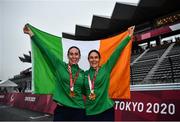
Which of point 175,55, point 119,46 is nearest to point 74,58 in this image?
point 119,46

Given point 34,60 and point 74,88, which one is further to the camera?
point 34,60

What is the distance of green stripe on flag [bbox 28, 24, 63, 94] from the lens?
4234 mm

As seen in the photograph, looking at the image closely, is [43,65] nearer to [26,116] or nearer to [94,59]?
[94,59]

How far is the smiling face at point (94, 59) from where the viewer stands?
3959 mm

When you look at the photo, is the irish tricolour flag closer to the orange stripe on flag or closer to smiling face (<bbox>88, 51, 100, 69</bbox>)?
the orange stripe on flag

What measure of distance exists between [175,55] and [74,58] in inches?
464

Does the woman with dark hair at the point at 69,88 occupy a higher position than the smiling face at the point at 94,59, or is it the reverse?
the smiling face at the point at 94,59

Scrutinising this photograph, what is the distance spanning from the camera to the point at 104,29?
30234 millimetres

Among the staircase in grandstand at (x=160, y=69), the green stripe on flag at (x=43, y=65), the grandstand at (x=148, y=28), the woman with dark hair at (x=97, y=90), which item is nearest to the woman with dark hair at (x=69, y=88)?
the woman with dark hair at (x=97, y=90)

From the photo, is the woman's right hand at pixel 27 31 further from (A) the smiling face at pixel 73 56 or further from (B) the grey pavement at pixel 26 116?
(B) the grey pavement at pixel 26 116

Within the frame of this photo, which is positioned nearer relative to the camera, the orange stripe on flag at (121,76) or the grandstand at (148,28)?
the orange stripe on flag at (121,76)

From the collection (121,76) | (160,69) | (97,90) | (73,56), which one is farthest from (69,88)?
(160,69)

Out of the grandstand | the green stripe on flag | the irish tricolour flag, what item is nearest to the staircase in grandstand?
the grandstand

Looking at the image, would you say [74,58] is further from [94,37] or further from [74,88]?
[94,37]
